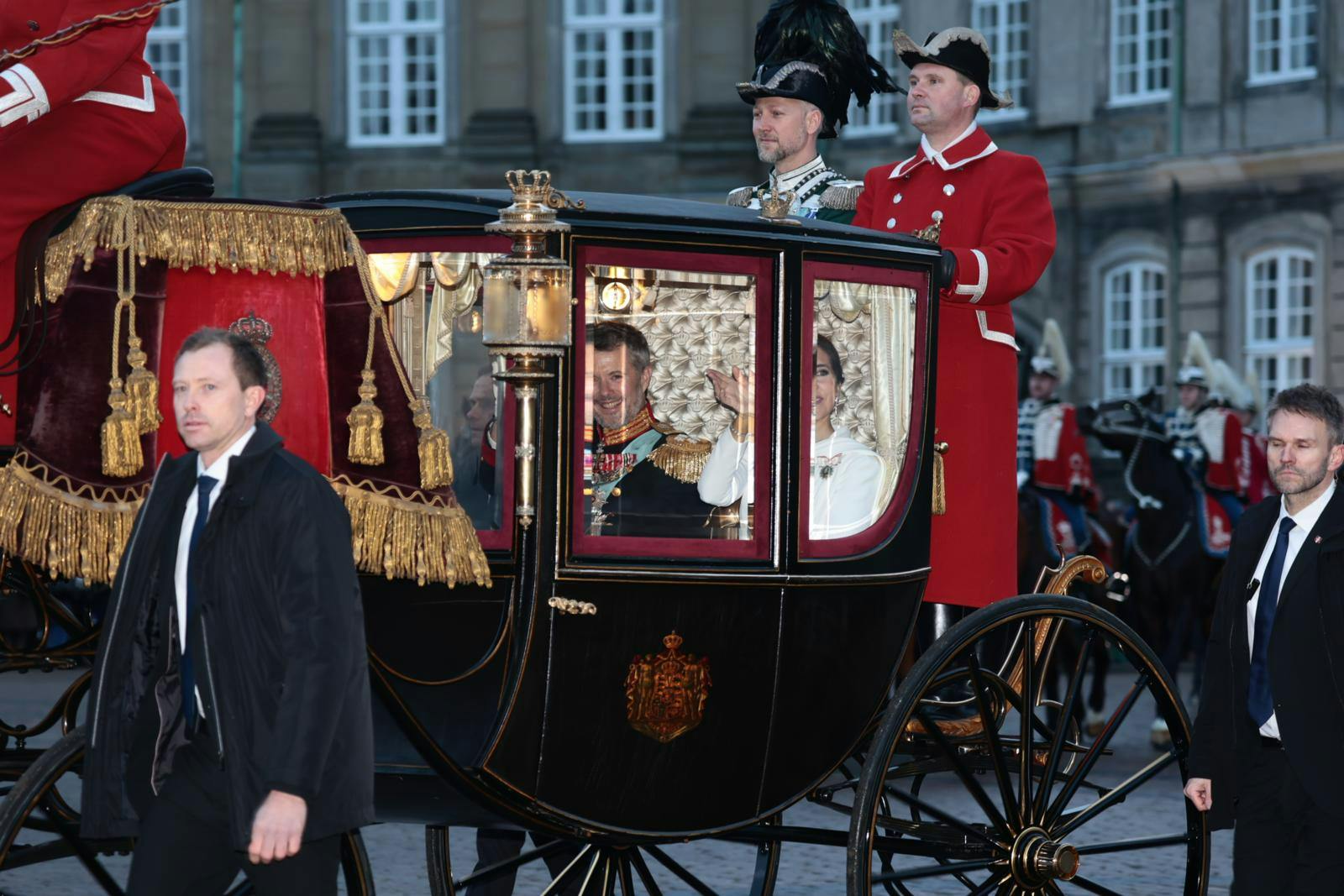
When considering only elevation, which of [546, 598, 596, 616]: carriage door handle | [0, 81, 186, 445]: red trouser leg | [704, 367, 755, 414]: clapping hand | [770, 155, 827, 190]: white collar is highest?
[770, 155, 827, 190]: white collar

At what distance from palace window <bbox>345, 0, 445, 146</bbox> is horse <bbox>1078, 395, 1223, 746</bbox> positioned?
51.3 ft

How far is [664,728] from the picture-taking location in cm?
474

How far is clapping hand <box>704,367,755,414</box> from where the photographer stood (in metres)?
4.79

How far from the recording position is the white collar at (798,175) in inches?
231

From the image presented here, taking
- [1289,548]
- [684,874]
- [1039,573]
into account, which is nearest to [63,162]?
[684,874]

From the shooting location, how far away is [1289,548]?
15.9 ft

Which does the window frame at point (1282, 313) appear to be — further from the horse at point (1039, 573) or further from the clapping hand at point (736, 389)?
the clapping hand at point (736, 389)

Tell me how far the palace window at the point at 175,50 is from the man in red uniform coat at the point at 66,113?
22.9 meters

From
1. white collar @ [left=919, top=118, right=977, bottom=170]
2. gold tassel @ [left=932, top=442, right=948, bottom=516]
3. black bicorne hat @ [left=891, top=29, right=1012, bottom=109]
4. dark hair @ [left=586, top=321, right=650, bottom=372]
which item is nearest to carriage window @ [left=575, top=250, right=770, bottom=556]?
dark hair @ [left=586, top=321, right=650, bottom=372]

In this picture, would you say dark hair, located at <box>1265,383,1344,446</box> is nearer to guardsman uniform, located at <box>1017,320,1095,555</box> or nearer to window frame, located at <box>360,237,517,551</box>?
window frame, located at <box>360,237,517,551</box>

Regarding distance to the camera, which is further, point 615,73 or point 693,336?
point 615,73

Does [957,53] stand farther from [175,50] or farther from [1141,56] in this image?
[175,50]

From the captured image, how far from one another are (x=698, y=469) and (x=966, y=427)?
1.06 m

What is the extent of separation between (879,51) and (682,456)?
21135 mm
